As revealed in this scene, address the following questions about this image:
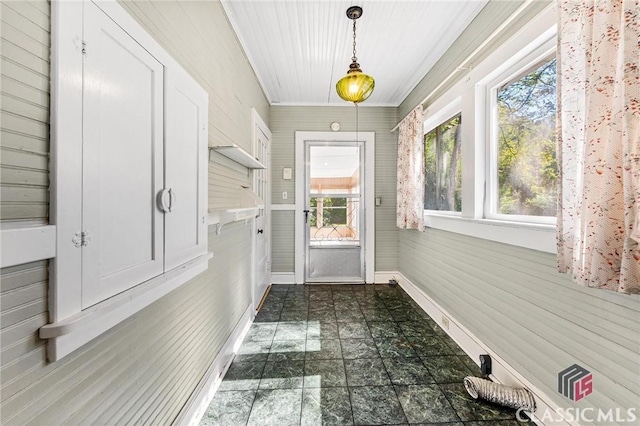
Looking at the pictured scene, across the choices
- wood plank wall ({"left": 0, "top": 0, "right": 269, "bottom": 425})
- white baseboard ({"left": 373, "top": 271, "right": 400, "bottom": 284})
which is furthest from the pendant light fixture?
white baseboard ({"left": 373, "top": 271, "right": 400, "bottom": 284})

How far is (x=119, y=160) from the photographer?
0.83 metres

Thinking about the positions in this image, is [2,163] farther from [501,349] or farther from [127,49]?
[501,349]

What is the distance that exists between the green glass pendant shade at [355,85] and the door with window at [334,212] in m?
1.80

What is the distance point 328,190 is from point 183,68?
9.14 feet

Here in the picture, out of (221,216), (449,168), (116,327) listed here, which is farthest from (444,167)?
(116,327)

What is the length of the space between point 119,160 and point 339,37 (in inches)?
87.1

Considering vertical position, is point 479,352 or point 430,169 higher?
point 430,169

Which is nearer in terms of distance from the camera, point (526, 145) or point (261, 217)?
point (526, 145)

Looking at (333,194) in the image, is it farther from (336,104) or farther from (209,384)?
(209,384)

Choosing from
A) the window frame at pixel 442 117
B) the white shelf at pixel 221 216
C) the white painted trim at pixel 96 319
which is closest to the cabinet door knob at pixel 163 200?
the white painted trim at pixel 96 319

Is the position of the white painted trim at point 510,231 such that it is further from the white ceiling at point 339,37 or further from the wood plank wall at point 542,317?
the white ceiling at point 339,37

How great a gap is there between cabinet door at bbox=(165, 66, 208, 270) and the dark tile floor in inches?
39.8

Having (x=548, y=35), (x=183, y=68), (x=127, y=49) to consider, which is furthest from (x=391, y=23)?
(x=127, y=49)

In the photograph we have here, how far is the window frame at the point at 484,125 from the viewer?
1.42m
